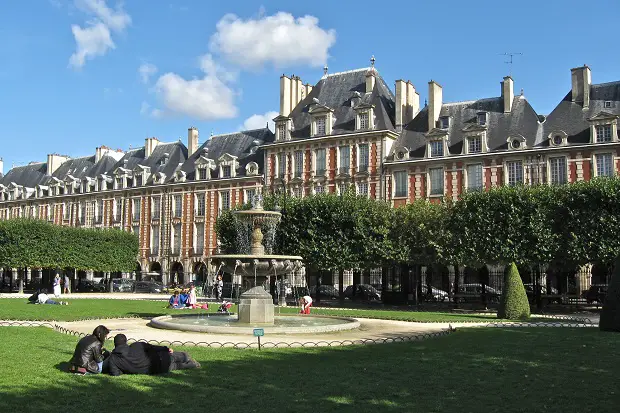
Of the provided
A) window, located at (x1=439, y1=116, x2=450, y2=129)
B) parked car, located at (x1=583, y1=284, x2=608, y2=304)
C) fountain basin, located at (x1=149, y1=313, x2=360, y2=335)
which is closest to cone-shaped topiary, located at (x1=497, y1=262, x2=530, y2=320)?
fountain basin, located at (x1=149, y1=313, x2=360, y2=335)

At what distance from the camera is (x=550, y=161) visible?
37500 mm

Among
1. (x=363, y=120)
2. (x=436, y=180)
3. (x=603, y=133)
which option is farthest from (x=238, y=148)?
(x=603, y=133)

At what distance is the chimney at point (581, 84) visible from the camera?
38.2 m

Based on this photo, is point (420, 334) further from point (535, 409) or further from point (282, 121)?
point (282, 121)

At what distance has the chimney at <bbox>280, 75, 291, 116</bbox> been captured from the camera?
1912 inches

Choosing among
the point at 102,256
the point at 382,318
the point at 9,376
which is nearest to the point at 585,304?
the point at 382,318

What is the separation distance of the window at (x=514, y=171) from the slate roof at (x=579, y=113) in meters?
1.75

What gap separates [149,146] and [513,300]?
143ft

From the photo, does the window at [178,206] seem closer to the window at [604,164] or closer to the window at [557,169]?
the window at [557,169]

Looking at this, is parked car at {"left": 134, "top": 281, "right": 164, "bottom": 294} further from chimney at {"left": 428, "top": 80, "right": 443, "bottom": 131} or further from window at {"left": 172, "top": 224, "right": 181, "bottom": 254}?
chimney at {"left": 428, "top": 80, "right": 443, "bottom": 131}

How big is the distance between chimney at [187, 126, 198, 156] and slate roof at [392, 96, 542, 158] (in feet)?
64.4

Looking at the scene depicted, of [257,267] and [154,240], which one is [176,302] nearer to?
[257,267]

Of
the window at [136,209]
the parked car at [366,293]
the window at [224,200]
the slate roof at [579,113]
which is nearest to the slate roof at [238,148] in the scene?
the window at [224,200]

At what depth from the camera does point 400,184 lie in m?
42.1
